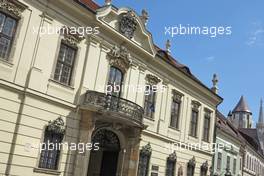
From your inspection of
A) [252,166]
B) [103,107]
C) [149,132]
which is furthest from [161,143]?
[252,166]

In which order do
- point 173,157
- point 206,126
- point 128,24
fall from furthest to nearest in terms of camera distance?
1. point 206,126
2. point 173,157
3. point 128,24

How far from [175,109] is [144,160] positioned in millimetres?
5157

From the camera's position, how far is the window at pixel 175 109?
25.9 metres

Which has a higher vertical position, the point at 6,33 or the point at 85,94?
the point at 6,33

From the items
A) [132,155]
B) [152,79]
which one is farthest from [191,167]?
[132,155]

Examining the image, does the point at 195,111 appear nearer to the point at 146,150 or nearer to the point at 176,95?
the point at 176,95

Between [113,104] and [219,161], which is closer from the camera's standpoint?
[113,104]

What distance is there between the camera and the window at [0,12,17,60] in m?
15.4

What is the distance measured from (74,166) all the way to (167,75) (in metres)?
10.2

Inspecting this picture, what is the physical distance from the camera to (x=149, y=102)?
935 inches

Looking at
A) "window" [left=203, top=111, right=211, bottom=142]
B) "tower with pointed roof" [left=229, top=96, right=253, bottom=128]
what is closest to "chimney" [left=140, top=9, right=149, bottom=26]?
"window" [left=203, top=111, right=211, bottom=142]

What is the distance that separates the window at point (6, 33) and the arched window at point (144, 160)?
34.3 ft

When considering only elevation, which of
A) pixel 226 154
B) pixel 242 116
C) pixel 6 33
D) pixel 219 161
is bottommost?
pixel 219 161

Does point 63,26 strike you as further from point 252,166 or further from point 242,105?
point 242,105
